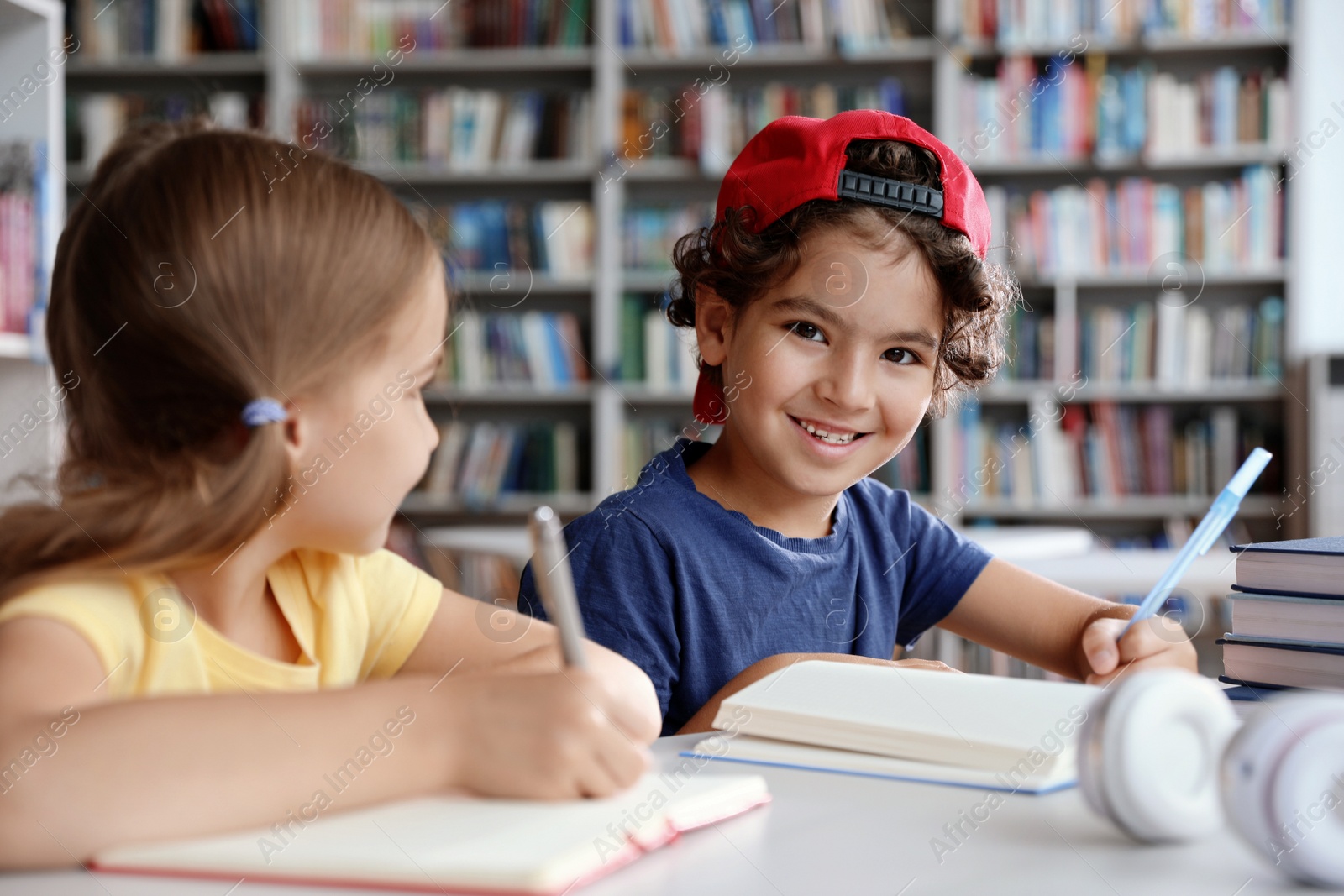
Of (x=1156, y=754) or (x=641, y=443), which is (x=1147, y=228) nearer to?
(x=641, y=443)

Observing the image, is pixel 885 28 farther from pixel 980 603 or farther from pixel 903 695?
pixel 903 695

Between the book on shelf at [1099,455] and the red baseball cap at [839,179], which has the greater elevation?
the red baseball cap at [839,179]

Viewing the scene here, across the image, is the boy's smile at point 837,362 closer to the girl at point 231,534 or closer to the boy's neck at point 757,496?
the boy's neck at point 757,496

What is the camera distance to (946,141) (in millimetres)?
3771

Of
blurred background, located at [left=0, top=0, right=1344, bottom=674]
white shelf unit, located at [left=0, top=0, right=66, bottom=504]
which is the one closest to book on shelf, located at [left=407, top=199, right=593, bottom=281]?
blurred background, located at [left=0, top=0, right=1344, bottom=674]

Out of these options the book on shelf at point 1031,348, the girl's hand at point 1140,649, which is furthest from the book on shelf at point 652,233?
the girl's hand at point 1140,649

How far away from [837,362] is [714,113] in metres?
2.90

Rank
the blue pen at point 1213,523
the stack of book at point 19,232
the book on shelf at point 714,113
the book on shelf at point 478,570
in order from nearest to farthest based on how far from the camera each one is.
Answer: the blue pen at point 1213,523 < the stack of book at point 19,232 < the book on shelf at point 478,570 < the book on shelf at point 714,113

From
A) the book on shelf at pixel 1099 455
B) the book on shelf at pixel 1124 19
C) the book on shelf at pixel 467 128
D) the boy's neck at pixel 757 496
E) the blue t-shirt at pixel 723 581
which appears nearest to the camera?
the blue t-shirt at pixel 723 581

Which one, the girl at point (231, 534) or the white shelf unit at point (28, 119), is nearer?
the girl at point (231, 534)

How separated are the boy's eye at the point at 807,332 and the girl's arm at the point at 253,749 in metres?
0.57

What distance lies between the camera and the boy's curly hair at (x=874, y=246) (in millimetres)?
1139

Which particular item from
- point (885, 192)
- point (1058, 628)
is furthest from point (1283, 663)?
point (885, 192)

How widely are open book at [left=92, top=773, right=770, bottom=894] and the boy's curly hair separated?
2.25 feet
